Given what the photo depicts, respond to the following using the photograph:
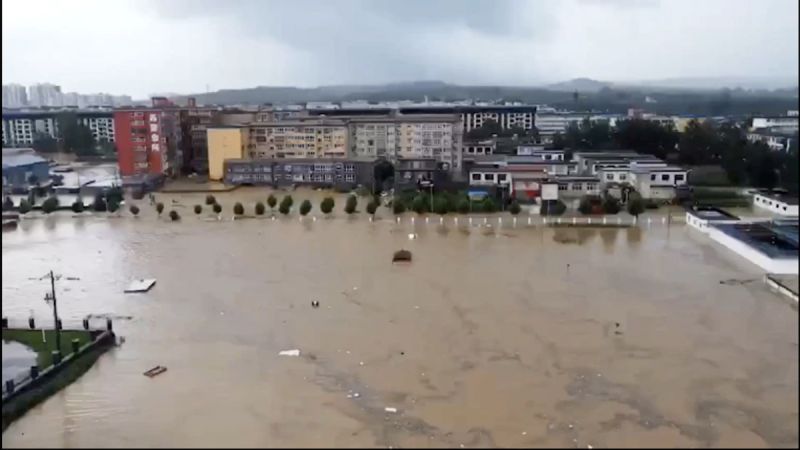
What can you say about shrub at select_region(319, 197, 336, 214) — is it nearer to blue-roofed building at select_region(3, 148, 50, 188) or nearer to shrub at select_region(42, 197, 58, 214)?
blue-roofed building at select_region(3, 148, 50, 188)

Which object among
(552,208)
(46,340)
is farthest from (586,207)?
(46,340)

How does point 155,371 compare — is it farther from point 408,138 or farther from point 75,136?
point 75,136

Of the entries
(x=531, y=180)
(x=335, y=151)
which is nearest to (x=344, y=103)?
(x=335, y=151)

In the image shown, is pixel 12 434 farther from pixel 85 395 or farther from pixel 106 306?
pixel 106 306

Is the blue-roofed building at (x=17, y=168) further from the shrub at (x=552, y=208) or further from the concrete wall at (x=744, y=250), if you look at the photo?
the shrub at (x=552, y=208)

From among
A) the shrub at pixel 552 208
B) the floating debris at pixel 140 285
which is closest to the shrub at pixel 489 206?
the shrub at pixel 552 208
